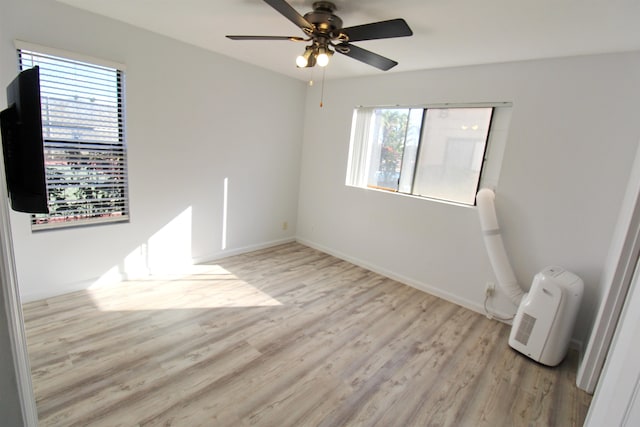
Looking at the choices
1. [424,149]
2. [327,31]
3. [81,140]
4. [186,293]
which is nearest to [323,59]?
[327,31]

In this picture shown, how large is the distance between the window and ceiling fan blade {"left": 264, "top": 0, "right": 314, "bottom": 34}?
205cm

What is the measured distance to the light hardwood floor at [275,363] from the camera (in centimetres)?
179

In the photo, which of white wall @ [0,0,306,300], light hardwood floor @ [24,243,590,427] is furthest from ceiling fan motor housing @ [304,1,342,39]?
light hardwood floor @ [24,243,590,427]

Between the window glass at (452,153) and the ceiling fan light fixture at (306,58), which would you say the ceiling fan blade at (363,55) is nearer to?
the ceiling fan light fixture at (306,58)

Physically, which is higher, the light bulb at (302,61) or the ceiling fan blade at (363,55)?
the ceiling fan blade at (363,55)

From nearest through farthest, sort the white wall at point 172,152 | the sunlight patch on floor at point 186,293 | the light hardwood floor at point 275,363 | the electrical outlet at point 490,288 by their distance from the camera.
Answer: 1. the light hardwood floor at point 275,363
2. the white wall at point 172,152
3. the sunlight patch on floor at point 186,293
4. the electrical outlet at point 490,288

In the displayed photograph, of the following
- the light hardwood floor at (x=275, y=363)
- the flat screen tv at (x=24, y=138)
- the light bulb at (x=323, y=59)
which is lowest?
the light hardwood floor at (x=275, y=363)

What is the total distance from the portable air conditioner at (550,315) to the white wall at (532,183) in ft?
1.05

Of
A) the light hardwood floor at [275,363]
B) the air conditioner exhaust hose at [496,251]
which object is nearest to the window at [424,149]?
the air conditioner exhaust hose at [496,251]

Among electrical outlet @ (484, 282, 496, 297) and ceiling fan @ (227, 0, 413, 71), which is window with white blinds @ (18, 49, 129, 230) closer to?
ceiling fan @ (227, 0, 413, 71)

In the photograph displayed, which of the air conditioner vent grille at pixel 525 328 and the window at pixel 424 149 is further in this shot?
the window at pixel 424 149

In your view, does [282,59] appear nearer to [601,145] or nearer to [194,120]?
[194,120]

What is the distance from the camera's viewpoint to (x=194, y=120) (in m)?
3.38

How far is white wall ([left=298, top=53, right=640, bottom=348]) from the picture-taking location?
2.40 m
